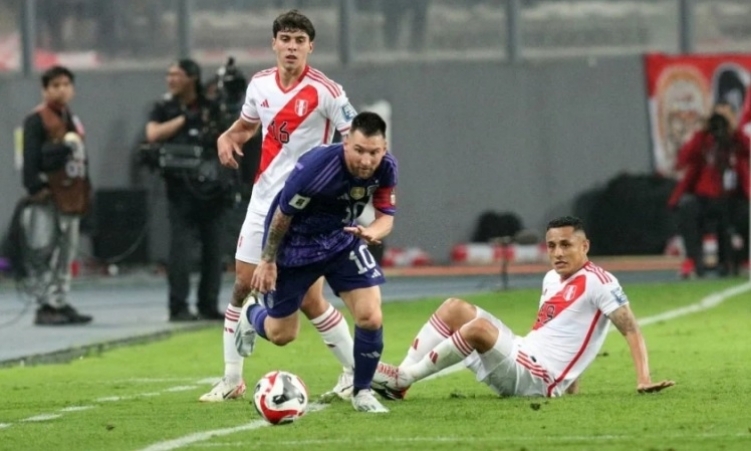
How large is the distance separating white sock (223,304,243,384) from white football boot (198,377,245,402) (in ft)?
0.10

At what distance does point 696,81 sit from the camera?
2823 centimetres

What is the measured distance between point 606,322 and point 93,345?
6.15 meters

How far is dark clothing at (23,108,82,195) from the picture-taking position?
17.7 metres

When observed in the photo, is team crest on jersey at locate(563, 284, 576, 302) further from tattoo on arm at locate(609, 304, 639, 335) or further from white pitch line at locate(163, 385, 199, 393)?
white pitch line at locate(163, 385, 199, 393)

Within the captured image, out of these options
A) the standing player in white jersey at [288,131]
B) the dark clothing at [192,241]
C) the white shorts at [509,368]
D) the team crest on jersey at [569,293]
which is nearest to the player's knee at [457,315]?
the white shorts at [509,368]

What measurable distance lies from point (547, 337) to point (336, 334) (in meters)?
1.25

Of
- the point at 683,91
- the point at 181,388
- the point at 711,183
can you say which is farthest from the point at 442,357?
the point at 683,91

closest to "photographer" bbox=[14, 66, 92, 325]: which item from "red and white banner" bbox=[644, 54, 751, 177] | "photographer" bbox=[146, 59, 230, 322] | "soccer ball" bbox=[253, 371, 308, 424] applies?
"photographer" bbox=[146, 59, 230, 322]

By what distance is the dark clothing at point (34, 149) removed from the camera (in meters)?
17.7

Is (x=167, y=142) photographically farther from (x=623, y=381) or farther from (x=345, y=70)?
(x=345, y=70)

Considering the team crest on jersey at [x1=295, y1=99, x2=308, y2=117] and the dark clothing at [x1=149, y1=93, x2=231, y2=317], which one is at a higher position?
the team crest on jersey at [x1=295, y1=99, x2=308, y2=117]

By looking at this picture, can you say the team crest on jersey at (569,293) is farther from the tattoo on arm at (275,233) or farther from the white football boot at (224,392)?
the white football boot at (224,392)

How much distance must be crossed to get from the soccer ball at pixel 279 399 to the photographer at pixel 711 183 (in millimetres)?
14828

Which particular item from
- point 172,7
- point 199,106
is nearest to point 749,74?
point 172,7
